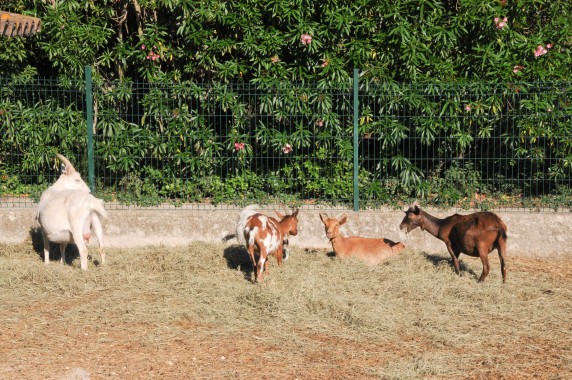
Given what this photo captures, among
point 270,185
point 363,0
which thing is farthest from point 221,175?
point 363,0

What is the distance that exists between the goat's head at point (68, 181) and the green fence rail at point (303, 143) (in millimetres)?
936

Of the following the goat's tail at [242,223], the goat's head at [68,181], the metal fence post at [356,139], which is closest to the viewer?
the goat's tail at [242,223]

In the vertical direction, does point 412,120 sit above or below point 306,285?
above

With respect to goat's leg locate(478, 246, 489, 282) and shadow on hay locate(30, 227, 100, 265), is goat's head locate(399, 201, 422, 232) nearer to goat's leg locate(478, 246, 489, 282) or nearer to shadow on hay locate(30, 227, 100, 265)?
goat's leg locate(478, 246, 489, 282)

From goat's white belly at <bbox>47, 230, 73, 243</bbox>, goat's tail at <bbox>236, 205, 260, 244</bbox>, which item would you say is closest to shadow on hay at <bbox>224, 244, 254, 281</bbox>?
goat's tail at <bbox>236, 205, 260, 244</bbox>

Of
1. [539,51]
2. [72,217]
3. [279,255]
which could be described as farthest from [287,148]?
[539,51]

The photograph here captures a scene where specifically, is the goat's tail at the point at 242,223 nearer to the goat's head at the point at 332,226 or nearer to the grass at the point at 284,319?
the grass at the point at 284,319

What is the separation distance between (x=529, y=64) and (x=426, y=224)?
139 inches

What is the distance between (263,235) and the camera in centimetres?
929

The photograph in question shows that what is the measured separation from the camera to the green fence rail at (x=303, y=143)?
11.6m

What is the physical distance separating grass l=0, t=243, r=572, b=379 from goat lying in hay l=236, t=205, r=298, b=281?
28 cm

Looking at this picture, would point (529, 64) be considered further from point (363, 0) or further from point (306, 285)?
point (306, 285)

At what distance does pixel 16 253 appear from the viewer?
11.0m

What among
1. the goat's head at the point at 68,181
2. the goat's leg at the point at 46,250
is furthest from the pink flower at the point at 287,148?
the goat's leg at the point at 46,250
